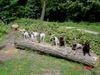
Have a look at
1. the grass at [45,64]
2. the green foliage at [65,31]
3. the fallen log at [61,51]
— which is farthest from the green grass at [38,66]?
the green foliage at [65,31]

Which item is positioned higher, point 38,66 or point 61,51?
point 61,51

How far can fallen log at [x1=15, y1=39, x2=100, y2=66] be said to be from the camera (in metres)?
13.1

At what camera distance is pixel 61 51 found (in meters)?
13.9

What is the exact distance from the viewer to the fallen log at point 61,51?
42.9 feet

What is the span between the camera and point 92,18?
73.6 ft

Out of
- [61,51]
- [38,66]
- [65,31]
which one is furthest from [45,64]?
[65,31]

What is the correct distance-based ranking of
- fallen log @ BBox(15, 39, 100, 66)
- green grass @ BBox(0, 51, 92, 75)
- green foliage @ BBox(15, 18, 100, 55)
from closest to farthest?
green grass @ BBox(0, 51, 92, 75) → fallen log @ BBox(15, 39, 100, 66) → green foliage @ BBox(15, 18, 100, 55)

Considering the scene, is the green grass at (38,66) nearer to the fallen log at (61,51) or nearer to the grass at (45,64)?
the grass at (45,64)

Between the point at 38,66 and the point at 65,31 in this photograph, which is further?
the point at 65,31

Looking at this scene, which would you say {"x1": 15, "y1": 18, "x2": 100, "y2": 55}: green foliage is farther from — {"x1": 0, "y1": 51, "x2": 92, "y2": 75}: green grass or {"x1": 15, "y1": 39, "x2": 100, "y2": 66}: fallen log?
{"x1": 0, "y1": 51, "x2": 92, "y2": 75}: green grass

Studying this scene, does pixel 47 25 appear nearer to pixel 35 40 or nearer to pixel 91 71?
pixel 35 40

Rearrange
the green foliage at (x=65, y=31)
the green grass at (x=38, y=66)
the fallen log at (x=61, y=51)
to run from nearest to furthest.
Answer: the green grass at (x=38, y=66), the fallen log at (x=61, y=51), the green foliage at (x=65, y=31)

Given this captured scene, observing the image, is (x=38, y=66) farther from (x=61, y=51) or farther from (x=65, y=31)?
(x=65, y=31)

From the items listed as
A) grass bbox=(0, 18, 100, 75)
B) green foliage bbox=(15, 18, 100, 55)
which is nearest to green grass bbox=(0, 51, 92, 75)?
grass bbox=(0, 18, 100, 75)
